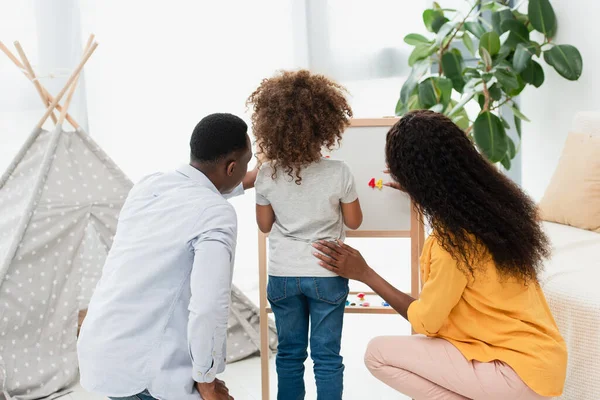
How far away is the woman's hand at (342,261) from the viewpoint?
72.8 inches

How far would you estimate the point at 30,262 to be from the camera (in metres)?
2.48

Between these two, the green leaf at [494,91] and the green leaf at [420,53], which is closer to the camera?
the green leaf at [494,91]

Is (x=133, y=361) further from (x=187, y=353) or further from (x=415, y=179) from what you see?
(x=415, y=179)

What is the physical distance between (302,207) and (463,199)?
0.51 metres

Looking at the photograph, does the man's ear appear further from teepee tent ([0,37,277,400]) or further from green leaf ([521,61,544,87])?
green leaf ([521,61,544,87])

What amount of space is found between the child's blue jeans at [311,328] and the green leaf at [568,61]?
174 cm

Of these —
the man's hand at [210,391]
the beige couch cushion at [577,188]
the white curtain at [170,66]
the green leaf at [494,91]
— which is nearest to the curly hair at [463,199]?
the man's hand at [210,391]

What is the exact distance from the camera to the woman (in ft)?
5.02

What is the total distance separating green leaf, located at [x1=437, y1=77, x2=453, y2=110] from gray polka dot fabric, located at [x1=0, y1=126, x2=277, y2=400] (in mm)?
1543

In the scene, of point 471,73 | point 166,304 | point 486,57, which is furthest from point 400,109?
point 166,304

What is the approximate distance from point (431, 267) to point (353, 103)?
7.87 ft

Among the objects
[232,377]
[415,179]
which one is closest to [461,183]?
[415,179]

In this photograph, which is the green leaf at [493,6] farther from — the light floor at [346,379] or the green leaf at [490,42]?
the light floor at [346,379]

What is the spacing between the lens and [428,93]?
10.9 feet
